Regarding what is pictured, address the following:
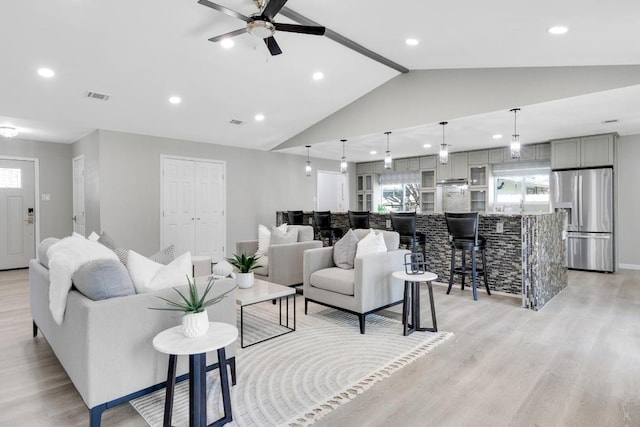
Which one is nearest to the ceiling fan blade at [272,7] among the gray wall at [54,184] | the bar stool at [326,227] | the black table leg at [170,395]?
the black table leg at [170,395]

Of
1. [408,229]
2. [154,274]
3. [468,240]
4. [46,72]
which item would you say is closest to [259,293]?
[154,274]

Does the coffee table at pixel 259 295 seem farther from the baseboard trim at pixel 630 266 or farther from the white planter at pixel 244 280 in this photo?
the baseboard trim at pixel 630 266

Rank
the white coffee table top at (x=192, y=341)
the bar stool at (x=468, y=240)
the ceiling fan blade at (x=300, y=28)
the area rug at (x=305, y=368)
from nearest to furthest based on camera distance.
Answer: the white coffee table top at (x=192, y=341) < the area rug at (x=305, y=368) < the ceiling fan blade at (x=300, y=28) < the bar stool at (x=468, y=240)

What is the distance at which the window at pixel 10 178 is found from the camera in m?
6.59

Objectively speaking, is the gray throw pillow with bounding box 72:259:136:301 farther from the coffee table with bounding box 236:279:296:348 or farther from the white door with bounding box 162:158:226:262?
the white door with bounding box 162:158:226:262

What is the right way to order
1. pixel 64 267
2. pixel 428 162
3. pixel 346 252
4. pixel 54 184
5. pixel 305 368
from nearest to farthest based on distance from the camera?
pixel 64 267
pixel 305 368
pixel 346 252
pixel 54 184
pixel 428 162

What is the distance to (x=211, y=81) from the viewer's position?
486 centimetres

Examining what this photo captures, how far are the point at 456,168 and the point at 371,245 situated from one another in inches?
206

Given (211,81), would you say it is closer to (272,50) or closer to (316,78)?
(316,78)

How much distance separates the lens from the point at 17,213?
22.2ft

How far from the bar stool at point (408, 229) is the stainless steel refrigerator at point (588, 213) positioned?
3.22 metres

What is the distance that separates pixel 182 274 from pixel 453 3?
307 cm

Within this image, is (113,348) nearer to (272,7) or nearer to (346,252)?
(346,252)

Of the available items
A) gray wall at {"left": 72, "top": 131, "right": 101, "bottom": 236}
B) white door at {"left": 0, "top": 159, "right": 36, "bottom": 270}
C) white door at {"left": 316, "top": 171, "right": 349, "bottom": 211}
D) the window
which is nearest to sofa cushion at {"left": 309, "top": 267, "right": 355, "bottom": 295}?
gray wall at {"left": 72, "top": 131, "right": 101, "bottom": 236}
